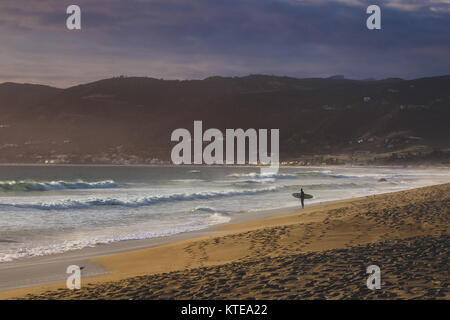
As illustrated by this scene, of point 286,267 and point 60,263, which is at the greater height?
point 286,267

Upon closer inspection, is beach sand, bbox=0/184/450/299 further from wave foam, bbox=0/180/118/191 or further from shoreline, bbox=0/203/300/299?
wave foam, bbox=0/180/118/191

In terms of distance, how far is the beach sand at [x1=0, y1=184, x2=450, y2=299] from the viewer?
320 inches

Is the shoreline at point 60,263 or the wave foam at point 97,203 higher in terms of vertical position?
the shoreline at point 60,263

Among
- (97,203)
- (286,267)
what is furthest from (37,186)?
(286,267)

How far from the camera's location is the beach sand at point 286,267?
26.7 ft

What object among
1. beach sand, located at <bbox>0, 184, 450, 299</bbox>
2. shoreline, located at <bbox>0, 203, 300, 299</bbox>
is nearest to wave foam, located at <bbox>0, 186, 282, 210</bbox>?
shoreline, located at <bbox>0, 203, 300, 299</bbox>

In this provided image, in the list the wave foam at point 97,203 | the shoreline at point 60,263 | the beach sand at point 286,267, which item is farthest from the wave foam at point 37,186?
the beach sand at point 286,267

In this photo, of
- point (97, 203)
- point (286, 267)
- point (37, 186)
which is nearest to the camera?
point (286, 267)

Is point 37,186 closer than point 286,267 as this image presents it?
No

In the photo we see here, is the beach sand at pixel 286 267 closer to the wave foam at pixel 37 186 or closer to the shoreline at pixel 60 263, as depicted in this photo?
the shoreline at pixel 60 263

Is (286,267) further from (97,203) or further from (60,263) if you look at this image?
(97,203)

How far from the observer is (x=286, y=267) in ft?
32.2
